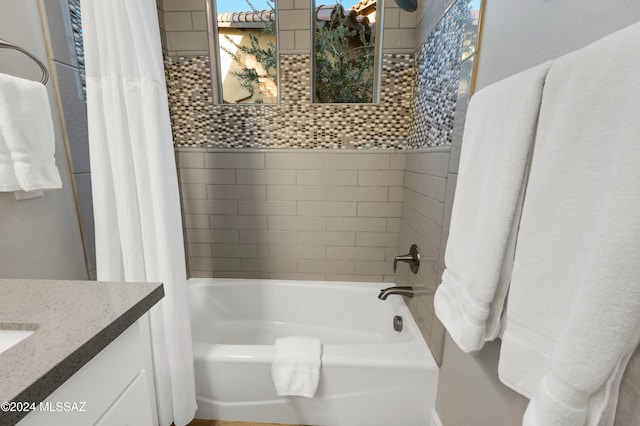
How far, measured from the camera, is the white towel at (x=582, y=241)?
35 centimetres

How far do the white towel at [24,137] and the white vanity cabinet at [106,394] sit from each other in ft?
2.01

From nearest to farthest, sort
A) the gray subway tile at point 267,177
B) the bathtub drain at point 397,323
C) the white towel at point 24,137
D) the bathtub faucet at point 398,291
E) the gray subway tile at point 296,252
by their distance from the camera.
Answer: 1. the white towel at point 24,137
2. the bathtub faucet at point 398,291
3. the bathtub drain at point 397,323
4. the gray subway tile at point 267,177
5. the gray subway tile at point 296,252

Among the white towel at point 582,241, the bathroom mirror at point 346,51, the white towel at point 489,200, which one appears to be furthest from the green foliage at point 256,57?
the white towel at point 582,241

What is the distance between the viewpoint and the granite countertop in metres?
0.35

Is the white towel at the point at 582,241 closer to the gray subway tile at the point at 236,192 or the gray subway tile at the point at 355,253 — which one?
the gray subway tile at the point at 355,253

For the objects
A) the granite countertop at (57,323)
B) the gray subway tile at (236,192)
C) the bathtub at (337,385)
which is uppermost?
the gray subway tile at (236,192)

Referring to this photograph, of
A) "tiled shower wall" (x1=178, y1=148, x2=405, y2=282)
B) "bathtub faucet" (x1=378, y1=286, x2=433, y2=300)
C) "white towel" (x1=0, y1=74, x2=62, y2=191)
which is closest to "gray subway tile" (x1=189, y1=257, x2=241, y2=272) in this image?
"tiled shower wall" (x1=178, y1=148, x2=405, y2=282)

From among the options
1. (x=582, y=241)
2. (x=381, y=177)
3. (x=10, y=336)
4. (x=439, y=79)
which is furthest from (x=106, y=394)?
(x=381, y=177)

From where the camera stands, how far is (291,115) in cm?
172

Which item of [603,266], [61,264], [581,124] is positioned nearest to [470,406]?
[603,266]

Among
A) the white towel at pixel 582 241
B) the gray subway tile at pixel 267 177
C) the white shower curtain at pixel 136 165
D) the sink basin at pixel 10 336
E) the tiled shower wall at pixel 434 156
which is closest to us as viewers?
the white towel at pixel 582 241

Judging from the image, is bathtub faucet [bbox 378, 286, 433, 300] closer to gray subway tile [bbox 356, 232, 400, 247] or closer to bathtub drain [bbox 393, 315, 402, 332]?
bathtub drain [bbox 393, 315, 402, 332]

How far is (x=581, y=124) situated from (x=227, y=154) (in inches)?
68.5

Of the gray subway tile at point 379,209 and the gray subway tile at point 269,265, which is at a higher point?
the gray subway tile at point 379,209
